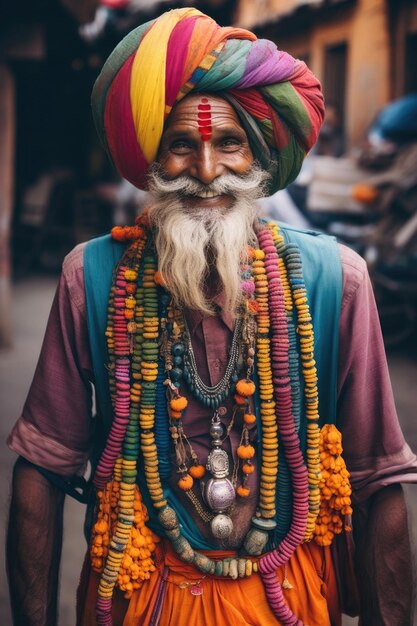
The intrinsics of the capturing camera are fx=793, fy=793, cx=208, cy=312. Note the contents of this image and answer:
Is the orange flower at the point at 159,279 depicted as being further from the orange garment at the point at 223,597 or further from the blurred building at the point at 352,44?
the blurred building at the point at 352,44

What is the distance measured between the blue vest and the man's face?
222mm

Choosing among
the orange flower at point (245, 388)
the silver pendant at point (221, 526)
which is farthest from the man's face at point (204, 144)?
the silver pendant at point (221, 526)

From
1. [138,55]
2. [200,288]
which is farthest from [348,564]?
[138,55]

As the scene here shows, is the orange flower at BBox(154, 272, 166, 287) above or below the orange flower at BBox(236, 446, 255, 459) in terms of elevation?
above

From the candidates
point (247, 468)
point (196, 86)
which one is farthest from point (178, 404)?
point (196, 86)

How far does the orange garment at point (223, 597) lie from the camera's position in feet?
6.16

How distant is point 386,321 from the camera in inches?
310

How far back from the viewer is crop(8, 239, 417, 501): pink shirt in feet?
6.11

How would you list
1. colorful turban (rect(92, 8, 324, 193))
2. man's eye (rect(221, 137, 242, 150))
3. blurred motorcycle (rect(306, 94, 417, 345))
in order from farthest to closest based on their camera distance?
blurred motorcycle (rect(306, 94, 417, 345)) < man's eye (rect(221, 137, 242, 150)) < colorful turban (rect(92, 8, 324, 193))

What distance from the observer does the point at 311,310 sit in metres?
1.89

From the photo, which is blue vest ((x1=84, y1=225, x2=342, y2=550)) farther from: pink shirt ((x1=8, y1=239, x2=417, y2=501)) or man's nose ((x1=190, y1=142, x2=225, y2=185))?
man's nose ((x1=190, y1=142, x2=225, y2=185))

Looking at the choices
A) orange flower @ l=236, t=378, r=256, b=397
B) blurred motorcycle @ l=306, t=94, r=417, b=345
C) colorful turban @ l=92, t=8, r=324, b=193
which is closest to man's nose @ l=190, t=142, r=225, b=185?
colorful turban @ l=92, t=8, r=324, b=193

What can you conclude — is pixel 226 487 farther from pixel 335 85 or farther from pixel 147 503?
pixel 335 85

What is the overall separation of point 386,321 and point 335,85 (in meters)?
5.57
